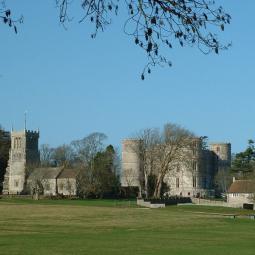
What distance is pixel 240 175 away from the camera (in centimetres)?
11819

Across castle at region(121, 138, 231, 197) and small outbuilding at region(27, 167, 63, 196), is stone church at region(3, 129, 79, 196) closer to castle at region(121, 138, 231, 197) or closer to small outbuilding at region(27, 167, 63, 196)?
small outbuilding at region(27, 167, 63, 196)

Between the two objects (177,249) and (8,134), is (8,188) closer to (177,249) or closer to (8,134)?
(8,134)

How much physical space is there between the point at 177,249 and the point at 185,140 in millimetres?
66549

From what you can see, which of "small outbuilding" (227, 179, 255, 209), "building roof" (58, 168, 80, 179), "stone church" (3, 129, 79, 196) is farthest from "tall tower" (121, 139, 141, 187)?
"small outbuilding" (227, 179, 255, 209)

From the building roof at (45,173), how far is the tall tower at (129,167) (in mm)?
11282

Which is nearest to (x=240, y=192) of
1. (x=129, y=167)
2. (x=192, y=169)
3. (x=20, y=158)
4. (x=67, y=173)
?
(x=192, y=169)

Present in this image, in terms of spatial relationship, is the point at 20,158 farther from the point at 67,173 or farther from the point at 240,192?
the point at 240,192

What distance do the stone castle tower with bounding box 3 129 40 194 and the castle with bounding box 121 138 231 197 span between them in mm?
18515

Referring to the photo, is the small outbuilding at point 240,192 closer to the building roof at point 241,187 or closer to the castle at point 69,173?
the building roof at point 241,187

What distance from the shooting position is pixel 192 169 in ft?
333

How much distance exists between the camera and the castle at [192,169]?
102m

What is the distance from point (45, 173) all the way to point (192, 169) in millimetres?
26037

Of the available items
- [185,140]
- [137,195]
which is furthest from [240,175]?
[185,140]

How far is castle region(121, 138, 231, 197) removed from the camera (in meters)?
102
